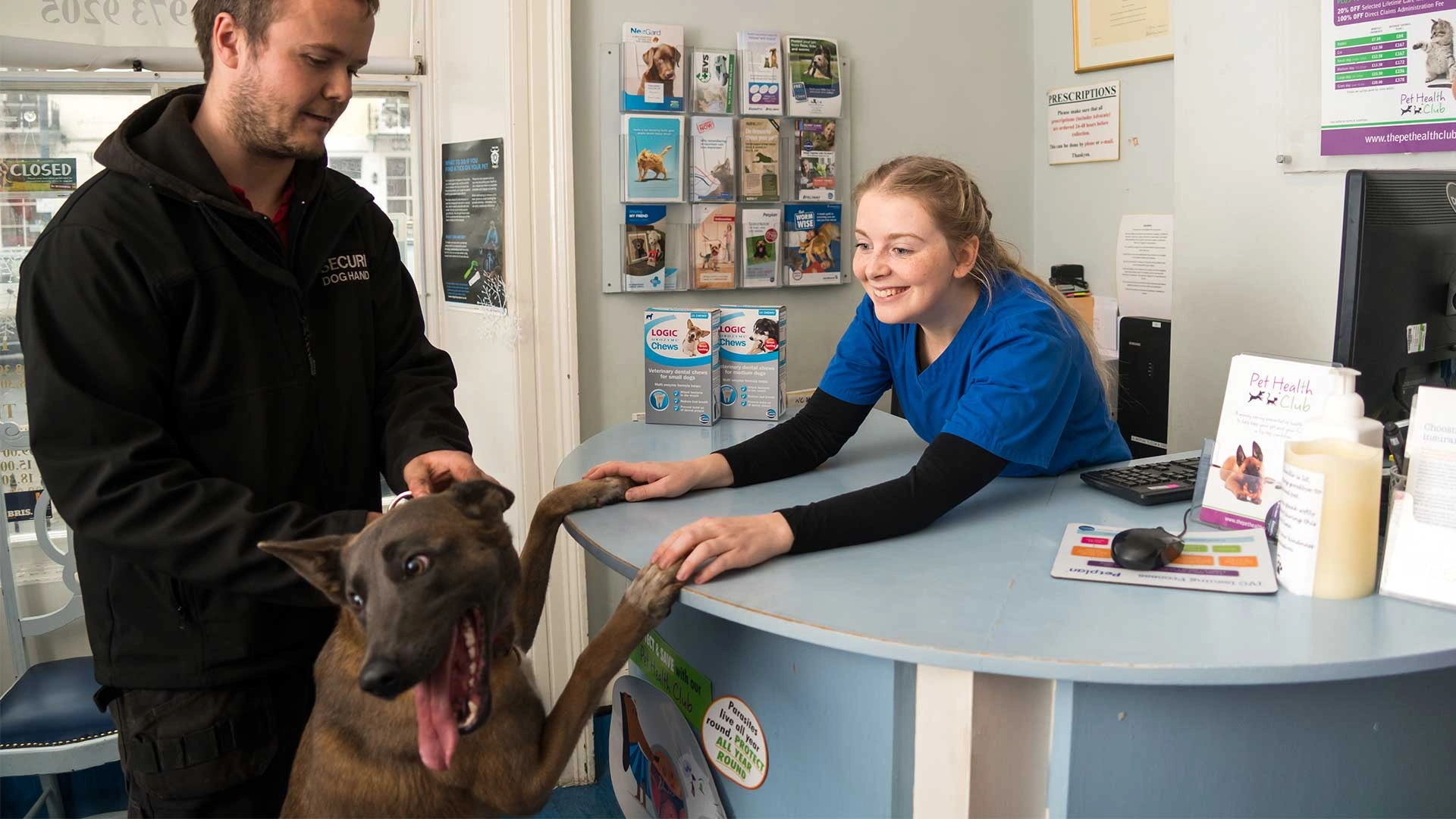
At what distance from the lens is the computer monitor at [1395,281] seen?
1.42 meters

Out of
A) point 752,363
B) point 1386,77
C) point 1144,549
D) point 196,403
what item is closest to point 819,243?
point 752,363

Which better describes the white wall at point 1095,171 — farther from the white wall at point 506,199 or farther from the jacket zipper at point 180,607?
the jacket zipper at point 180,607

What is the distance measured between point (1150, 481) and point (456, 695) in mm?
1154

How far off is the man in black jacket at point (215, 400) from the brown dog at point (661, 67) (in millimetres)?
1337

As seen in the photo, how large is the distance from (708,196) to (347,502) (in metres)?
1.57

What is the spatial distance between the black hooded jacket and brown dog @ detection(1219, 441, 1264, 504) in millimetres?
1145

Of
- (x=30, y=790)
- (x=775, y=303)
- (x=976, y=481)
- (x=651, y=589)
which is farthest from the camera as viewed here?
(x=775, y=303)

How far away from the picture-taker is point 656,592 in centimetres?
136

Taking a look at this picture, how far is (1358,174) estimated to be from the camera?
1.41 metres

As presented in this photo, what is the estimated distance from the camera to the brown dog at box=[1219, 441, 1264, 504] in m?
1.47

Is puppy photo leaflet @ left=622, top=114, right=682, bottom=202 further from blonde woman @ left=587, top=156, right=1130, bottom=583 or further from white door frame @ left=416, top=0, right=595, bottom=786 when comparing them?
blonde woman @ left=587, top=156, right=1130, bottom=583

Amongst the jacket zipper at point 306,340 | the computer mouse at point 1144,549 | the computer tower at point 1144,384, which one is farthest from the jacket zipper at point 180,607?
the computer tower at point 1144,384

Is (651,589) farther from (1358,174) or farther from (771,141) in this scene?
(771,141)

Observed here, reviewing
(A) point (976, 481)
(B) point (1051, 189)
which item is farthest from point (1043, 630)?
(B) point (1051, 189)
